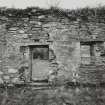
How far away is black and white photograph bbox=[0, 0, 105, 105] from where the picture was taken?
6.60 meters

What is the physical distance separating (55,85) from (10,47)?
1.86 metres

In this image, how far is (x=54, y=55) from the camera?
267 inches

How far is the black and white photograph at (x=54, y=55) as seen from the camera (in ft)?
21.6

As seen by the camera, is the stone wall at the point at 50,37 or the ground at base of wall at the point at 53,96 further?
the stone wall at the point at 50,37

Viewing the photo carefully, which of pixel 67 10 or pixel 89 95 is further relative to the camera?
pixel 67 10

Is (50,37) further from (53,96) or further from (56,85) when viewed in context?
(53,96)

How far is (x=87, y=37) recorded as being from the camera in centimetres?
690

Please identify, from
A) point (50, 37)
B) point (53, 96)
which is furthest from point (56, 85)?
point (50, 37)

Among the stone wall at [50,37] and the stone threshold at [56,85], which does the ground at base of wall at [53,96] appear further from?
the stone wall at [50,37]

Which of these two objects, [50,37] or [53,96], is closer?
[53,96]

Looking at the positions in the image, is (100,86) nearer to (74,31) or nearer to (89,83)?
(89,83)

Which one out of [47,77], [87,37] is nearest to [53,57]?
[47,77]

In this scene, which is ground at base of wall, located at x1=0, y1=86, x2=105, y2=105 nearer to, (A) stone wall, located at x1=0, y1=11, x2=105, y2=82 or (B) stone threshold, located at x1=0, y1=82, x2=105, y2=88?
(B) stone threshold, located at x1=0, y1=82, x2=105, y2=88

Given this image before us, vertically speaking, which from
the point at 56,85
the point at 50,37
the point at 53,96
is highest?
the point at 50,37
